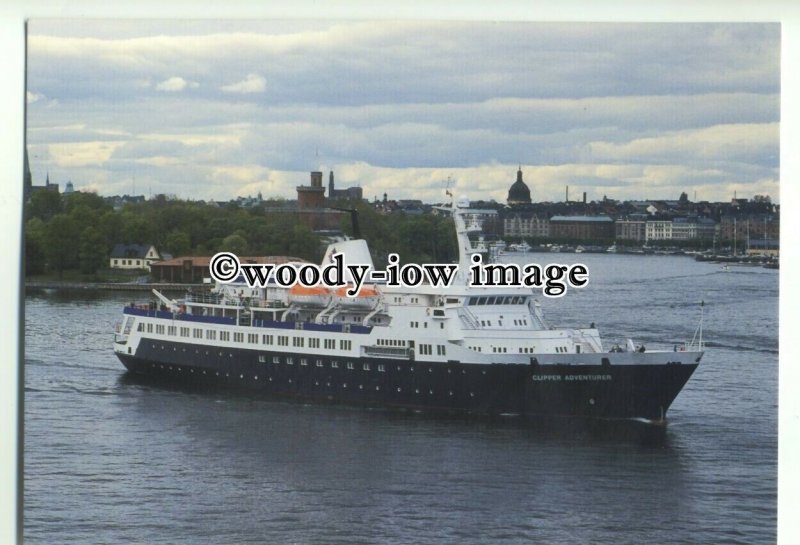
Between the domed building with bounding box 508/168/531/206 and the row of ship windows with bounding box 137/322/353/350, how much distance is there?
262cm

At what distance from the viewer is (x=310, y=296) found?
54.0 feet

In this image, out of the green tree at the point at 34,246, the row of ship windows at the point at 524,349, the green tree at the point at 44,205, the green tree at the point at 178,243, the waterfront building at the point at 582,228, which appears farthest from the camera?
the row of ship windows at the point at 524,349

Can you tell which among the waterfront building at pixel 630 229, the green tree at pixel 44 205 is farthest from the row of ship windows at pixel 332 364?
the green tree at pixel 44 205

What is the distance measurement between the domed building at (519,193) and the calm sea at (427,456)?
584 mm

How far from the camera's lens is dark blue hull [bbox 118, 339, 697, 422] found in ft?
51.9

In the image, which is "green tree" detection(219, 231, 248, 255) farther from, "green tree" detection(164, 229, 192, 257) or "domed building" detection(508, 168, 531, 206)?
"domed building" detection(508, 168, 531, 206)

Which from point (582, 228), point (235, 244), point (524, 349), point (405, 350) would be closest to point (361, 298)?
point (405, 350)

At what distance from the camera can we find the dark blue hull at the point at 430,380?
1582 cm

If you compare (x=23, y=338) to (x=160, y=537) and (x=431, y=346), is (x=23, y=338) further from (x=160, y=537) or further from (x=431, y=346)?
(x=431, y=346)

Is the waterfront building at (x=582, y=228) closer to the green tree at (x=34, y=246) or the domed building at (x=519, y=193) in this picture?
the domed building at (x=519, y=193)

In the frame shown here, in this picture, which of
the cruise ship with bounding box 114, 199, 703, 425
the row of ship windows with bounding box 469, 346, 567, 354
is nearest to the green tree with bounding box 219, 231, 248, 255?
the cruise ship with bounding box 114, 199, 703, 425

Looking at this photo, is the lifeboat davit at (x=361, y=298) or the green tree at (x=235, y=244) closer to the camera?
the green tree at (x=235, y=244)

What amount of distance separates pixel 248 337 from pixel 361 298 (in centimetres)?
155

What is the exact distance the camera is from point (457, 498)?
14039 mm
